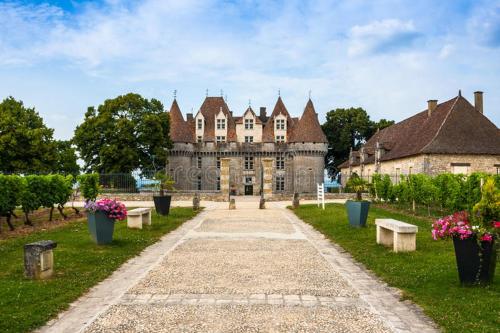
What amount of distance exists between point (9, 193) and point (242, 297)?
12.0 meters

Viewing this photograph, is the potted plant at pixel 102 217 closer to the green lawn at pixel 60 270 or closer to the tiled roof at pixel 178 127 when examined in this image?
the green lawn at pixel 60 270

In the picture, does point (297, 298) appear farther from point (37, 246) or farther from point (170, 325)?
point (37, 246)

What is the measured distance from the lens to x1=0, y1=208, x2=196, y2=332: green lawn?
19.9 ft

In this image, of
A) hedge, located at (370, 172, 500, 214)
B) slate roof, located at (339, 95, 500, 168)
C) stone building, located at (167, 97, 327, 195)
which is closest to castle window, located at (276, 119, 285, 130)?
stone building, located at (167, 97, 327, 195)

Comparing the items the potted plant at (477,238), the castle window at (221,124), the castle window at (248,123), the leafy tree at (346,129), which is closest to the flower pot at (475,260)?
the potted plant at (477,238)

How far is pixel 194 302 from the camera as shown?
667cm

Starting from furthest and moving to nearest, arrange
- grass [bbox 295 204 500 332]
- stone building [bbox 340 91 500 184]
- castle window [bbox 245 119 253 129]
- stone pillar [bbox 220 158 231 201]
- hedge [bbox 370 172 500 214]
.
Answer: castle window [bbox 245 119 253 129] → stone building [bbox 340 91 500 184] → stone pillar [bbox 220 158 231 201] → hedge [bbox 370 172 500 214] → grass [bbox 295 204 500 332]

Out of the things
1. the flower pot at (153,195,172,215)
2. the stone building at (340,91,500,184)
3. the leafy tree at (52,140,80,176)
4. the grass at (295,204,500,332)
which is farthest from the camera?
the leafy tree at (52,140,80,176)

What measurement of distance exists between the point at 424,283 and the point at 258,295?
2818 mm

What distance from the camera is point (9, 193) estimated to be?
1591cm

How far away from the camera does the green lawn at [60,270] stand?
605 centimetres

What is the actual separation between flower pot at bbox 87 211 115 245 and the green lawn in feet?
0.72

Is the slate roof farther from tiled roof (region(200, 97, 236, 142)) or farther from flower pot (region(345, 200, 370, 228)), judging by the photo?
tiled roof (region(200, 97, 236, 142))

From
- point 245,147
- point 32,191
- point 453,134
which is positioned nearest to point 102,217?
point 32,191
